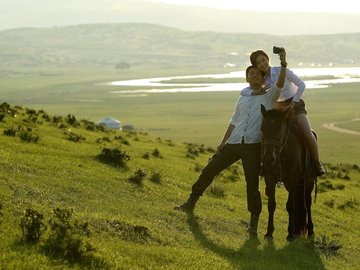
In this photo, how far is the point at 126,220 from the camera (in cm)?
1038

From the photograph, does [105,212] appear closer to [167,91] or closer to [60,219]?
[60,219]

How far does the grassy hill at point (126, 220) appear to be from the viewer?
7.95 metres

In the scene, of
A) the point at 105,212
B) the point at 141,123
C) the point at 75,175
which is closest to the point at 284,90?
the point at 105,212

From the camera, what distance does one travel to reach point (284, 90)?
39.4 feet

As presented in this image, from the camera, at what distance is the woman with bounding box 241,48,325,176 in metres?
11.6

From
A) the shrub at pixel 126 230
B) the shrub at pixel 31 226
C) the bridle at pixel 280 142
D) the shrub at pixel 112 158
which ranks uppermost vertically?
the bridle at pixel 280 142

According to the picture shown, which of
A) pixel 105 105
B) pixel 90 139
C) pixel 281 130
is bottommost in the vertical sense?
pixel 105 105

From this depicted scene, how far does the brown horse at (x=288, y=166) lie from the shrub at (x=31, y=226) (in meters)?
4.83

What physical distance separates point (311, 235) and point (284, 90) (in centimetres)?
360

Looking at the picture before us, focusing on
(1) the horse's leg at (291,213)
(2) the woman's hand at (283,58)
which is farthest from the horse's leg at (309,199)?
(2) the woman's hand at (283,58)

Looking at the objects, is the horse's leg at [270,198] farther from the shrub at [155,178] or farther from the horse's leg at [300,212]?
the shrub at [155,178]

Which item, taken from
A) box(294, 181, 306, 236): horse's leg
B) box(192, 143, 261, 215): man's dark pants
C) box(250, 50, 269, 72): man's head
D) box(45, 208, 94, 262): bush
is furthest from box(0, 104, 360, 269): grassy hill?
box(250, 50, 269, 72): man's head

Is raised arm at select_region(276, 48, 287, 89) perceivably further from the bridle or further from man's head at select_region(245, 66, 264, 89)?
the bridle

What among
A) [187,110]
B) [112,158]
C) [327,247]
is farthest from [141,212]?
[187,110]
